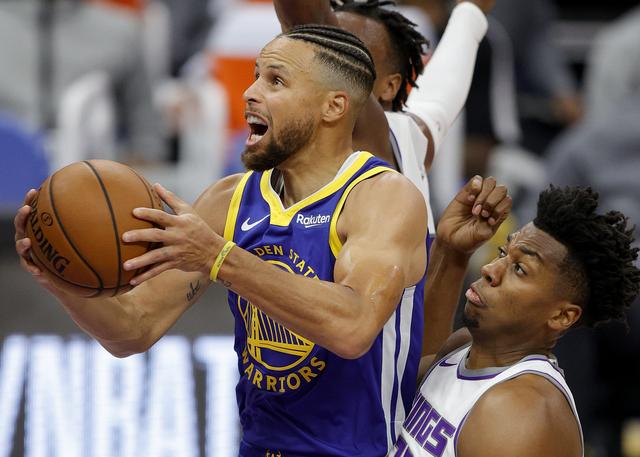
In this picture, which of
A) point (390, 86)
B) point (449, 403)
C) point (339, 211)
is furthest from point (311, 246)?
point (390, 86)

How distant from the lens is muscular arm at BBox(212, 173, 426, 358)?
322 centimetres

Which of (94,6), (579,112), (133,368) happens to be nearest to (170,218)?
(133,368)

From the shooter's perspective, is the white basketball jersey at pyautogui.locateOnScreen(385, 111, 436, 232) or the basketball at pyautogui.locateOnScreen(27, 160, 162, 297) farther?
the white basketball jersey at pyautogui.locateOnScreen(385, 111, 436, 232)

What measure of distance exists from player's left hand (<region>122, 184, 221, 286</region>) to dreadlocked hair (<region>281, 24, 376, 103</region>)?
0.70 meters

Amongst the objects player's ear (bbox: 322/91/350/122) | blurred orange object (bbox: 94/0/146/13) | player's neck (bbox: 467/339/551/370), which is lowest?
player's neck (bbox: 467/339/551/370)

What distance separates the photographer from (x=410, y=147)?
14.0ft

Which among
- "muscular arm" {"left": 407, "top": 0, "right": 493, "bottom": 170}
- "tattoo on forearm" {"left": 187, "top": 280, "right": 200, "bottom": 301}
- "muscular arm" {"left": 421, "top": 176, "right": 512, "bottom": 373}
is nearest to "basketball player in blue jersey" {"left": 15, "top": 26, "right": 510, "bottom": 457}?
"tattoo on forearm" {"left": 187, "top": 280, "right": 200, "bottom": 301}

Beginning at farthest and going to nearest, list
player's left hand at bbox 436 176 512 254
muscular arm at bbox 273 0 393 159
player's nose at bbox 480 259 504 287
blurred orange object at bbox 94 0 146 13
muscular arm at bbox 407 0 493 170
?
blurred orange object at bbox 94 0 146 13
muscular arm at bbox 407 0 493 170
player's left hand at bbox 436 176 512 254
muscular arm at bbox 273 0 393 159
player's nose at bbox 480 259 504 287

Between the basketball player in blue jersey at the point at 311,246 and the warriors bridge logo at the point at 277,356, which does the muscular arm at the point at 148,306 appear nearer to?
the basketball player in blue jersey at the point at 311,246

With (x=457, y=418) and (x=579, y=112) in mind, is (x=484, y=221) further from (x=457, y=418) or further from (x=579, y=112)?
(x=579, y=112)

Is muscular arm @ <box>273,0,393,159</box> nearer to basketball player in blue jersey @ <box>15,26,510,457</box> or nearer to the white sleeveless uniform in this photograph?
basketball player in blue jersey @ <box>15,26,510,457</box>

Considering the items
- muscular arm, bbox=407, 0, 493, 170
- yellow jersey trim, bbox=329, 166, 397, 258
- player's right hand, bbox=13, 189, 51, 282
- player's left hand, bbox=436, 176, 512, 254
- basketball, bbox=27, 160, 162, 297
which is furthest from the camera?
muscular arm, bbox=407, 0, 493, 170

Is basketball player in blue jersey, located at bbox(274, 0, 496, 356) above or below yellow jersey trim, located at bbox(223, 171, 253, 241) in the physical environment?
above

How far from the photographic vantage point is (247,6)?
9648 millimetres
